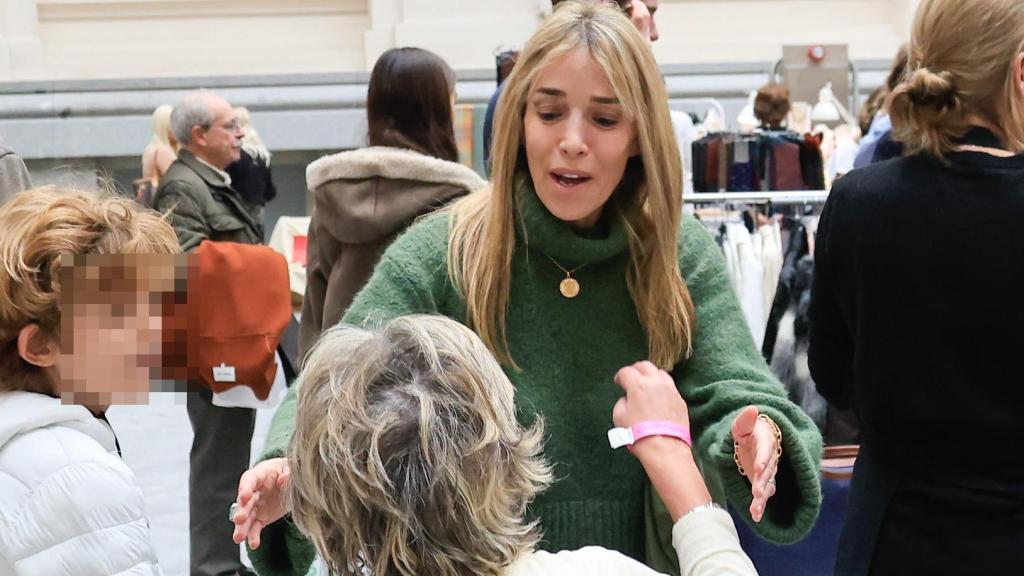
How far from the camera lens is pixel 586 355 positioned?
1.91 metres

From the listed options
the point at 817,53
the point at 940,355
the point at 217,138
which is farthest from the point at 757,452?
the point at 817,53

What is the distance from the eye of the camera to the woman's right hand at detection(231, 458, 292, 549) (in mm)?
1653

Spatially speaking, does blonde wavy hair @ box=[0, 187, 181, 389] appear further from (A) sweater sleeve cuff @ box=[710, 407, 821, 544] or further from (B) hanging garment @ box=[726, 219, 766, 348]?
(B) hanging garment @ box=[726, 219, 766, 348]

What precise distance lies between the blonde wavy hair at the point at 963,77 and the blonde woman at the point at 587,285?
48cm

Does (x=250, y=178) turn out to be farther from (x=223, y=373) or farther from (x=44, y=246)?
(x=44, y=246)

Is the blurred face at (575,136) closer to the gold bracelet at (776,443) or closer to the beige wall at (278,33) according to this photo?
the gold bracelet at (776,443)

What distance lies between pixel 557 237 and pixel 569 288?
79 mm

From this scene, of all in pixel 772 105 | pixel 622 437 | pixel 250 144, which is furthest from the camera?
pixel 250 144

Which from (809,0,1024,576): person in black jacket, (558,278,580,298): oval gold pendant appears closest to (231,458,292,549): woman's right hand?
(558,278,580,298): oval gold pendant

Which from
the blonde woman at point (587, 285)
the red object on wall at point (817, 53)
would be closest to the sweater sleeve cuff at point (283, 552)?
the blonde woman at point (587, 285)

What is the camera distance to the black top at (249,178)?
628 centimetres

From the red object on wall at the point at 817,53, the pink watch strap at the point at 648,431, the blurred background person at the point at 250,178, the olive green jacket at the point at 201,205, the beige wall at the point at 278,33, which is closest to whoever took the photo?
the pink watch strap at the point at 648,431

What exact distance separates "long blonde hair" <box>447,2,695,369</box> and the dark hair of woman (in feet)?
5.51

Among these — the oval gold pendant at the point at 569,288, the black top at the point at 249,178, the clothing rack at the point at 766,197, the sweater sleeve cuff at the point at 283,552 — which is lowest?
the black top at the point at 249,178
